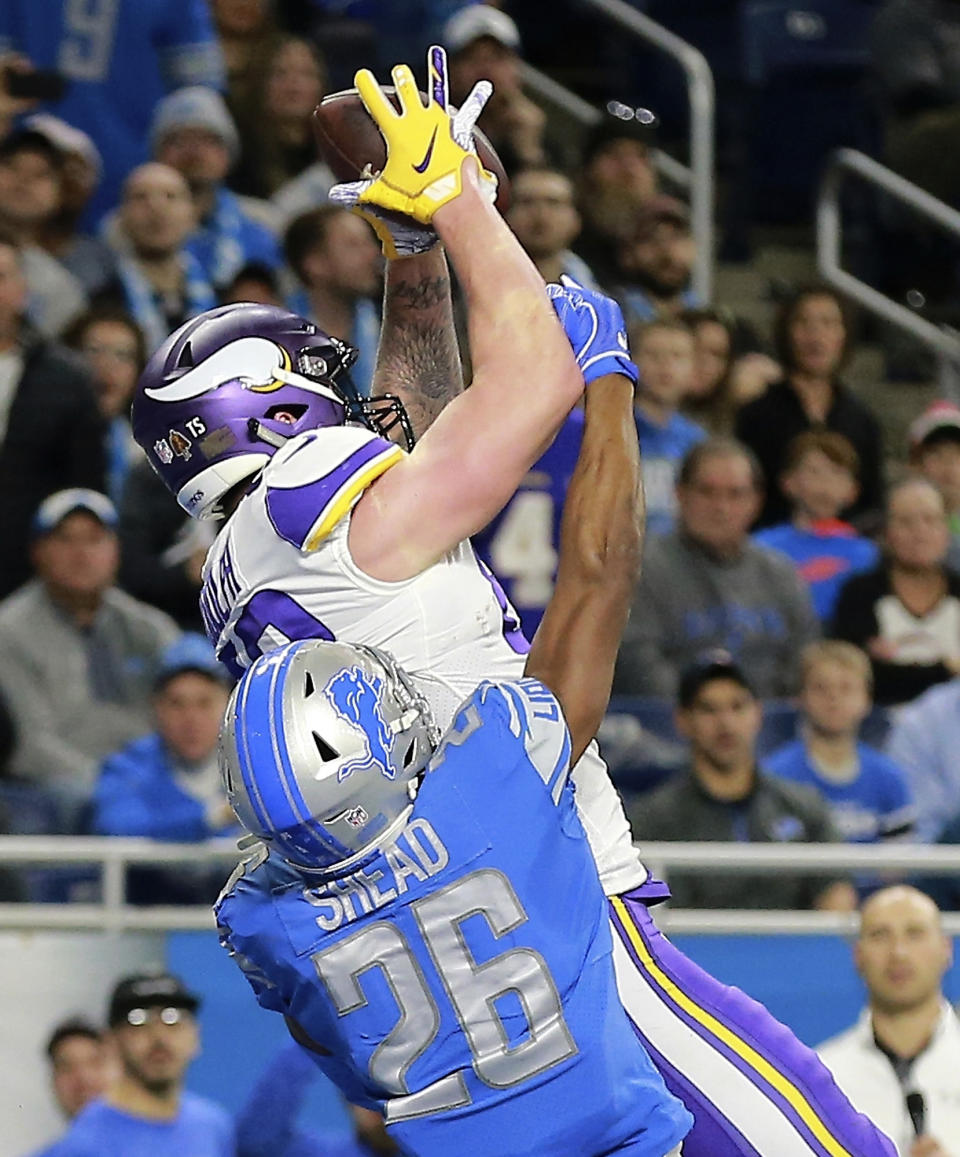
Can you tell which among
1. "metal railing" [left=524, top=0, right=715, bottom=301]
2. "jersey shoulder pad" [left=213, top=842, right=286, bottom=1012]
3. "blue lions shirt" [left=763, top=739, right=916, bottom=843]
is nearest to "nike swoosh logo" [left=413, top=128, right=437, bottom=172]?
"jersey shoulder pad" [left=213, top=842, right=286, bottom=1012]

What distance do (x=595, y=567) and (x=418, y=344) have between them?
0.87 meters

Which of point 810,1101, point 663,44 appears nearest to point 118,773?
point 810,1101

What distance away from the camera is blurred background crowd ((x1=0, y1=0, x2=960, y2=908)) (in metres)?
6.46

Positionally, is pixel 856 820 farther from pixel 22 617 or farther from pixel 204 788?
pixel 22 617

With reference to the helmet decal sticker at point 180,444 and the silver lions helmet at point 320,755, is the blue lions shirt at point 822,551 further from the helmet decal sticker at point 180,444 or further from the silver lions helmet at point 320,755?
the silver lions helmet at point 320,755

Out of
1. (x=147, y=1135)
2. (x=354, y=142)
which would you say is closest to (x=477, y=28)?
(x=147, y=1135)

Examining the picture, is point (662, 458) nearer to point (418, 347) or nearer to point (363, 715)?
point (418, 347)

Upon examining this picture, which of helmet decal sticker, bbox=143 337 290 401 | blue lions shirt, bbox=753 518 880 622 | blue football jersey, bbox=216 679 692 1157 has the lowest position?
blue lions shirt, bbox=753 518 880 622

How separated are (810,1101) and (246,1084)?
2.40m

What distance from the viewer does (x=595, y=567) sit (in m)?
3.62

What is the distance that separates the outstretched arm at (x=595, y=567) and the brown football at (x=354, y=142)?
497 millimetres

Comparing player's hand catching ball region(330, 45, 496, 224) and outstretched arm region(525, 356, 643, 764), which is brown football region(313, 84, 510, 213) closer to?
player's hand catching ball region(330, 45, 496, 224)

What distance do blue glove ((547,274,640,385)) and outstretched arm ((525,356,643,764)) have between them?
0.02m

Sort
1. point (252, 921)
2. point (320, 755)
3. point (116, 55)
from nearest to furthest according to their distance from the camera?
point (320, 755) → point (252, 921) → point (116, 55)
